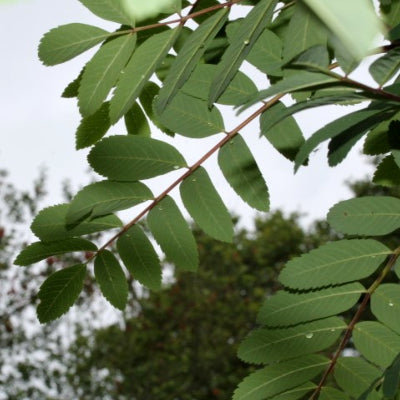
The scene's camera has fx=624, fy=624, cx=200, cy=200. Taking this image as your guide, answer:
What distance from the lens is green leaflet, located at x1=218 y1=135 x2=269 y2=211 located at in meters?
1.26

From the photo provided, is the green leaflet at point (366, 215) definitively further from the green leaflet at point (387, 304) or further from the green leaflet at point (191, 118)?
the green leaflet at point (191, 118)

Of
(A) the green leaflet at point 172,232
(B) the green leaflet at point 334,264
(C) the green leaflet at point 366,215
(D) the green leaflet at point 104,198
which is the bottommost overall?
(B) the green leaflet at point 334,264

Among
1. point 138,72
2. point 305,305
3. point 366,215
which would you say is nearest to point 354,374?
point 305,305

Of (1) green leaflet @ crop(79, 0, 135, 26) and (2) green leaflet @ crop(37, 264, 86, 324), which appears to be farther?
(2) green leaflet @ crop(37, 264, 86, 324)

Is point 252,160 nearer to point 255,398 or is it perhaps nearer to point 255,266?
point 255,398

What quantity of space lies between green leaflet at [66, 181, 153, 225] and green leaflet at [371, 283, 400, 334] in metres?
0.48

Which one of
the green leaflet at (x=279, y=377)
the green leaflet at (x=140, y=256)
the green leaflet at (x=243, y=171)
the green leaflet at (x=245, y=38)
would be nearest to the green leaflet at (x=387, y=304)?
the green leaflet at (x=279, y=377)

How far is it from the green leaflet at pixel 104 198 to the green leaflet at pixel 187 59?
1.21 feet

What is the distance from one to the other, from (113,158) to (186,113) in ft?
0.57

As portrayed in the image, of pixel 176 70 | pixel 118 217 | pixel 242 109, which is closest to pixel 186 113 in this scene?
pixel 118 217

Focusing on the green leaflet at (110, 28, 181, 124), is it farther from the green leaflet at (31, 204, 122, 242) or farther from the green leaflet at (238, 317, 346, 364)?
the green leaflet at (238, 317, 346, 364)

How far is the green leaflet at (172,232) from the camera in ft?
4.09

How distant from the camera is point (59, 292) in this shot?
1278 mm

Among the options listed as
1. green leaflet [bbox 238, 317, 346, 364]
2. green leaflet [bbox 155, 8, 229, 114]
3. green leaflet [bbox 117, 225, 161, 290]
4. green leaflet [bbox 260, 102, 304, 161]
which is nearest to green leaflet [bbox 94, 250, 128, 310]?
green leaflet [bbox 117, 225, 161, 290]
